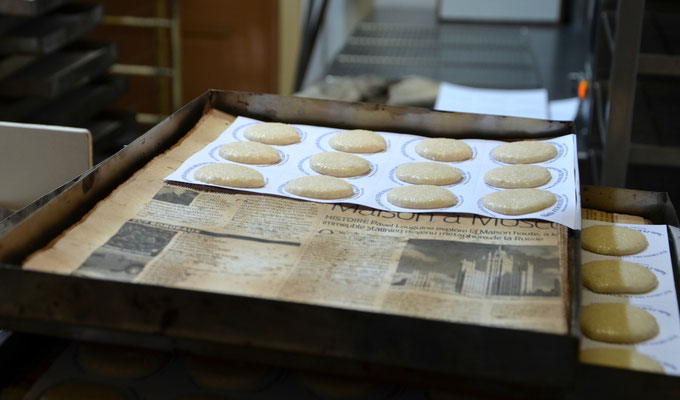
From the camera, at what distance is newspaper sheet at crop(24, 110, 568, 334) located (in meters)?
0.84

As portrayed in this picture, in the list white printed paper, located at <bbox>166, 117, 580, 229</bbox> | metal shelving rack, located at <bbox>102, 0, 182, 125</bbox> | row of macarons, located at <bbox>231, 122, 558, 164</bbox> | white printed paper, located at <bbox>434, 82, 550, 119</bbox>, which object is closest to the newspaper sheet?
white printed paper, located at <bbox>166, 117, 580, 229</bbox>

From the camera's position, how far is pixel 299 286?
0.86 m

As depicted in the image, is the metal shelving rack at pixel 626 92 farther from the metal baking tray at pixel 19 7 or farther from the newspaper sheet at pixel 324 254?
the metal baking tray at pixel 19 7

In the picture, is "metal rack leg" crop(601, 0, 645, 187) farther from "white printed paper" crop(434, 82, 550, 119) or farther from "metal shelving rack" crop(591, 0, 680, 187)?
"white printed paper" crop(434, 82, 550, 119)

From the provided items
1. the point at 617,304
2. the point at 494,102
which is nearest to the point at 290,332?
the point at 617,304

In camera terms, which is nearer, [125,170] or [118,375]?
[118,375]

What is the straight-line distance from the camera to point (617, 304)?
3.10 ft

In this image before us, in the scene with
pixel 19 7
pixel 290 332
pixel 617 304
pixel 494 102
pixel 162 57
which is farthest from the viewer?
pixel 162 57

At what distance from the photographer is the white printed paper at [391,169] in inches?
43.8

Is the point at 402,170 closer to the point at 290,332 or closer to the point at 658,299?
the point at 658,299

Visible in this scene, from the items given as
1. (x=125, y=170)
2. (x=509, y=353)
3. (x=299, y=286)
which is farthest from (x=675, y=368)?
(x=125, y=170)

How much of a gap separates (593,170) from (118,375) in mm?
1685

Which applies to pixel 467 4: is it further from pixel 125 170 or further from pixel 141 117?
pixel 125 170

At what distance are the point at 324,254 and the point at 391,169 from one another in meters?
0.41
